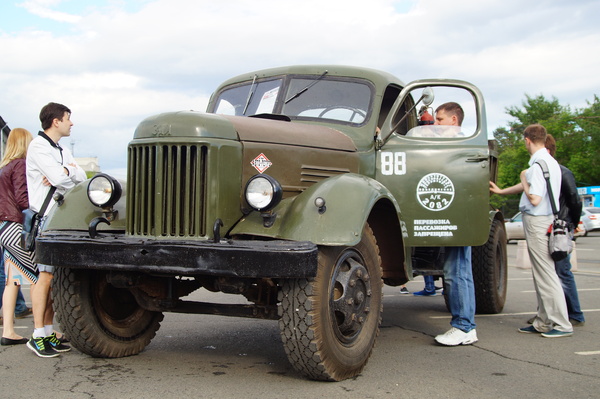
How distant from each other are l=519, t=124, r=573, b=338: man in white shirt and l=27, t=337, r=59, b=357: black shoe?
418cm

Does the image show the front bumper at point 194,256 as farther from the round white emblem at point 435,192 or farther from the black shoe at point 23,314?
the black shoe at point 23,314

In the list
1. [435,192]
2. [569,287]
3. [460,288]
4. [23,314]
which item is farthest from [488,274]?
[23,314]

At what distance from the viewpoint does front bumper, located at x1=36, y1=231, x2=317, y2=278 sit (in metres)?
3.80

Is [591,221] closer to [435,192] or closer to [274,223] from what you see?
[435,192]

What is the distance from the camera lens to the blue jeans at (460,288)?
5.42 m

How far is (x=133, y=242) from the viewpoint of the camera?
13.2ft

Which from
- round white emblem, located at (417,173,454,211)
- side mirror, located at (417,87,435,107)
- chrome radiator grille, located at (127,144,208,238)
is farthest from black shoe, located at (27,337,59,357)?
side mirror, located at (417,87,435,107)

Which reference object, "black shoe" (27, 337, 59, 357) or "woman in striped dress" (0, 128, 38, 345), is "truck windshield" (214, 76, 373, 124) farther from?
"black shoe" (27, 337, 59, 357)

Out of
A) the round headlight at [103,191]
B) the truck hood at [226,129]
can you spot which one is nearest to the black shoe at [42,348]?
the round headlight at [103,191]

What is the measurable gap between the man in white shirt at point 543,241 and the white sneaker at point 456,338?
87 centimetres

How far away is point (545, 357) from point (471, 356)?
1.83ft

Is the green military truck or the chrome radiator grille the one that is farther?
the chrome radiator grille

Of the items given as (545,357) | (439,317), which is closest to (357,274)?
(545,357)

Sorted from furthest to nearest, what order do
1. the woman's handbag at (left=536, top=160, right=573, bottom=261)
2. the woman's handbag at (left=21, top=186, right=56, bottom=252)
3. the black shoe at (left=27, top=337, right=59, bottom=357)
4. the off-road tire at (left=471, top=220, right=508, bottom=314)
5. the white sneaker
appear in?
the off-road tire at (left=471, top=220, right=508, bottom=314)
the woman's handbag at (left=536, top=160, right=573, bottom=261)
the white sneaker
the woman's handbag at (left=21, top=186, right=56, bottom=252)
the black shoe at (left=27, top=337, right=59, bottom=357)
